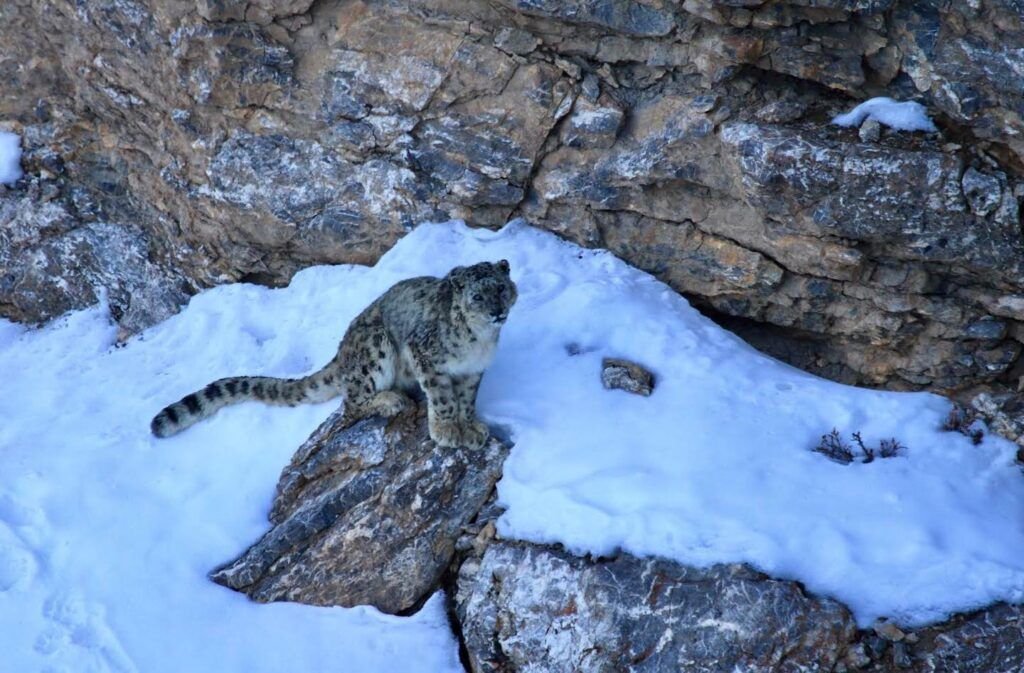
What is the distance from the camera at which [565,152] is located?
38.9ft

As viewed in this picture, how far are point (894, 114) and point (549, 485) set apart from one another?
4.95 metres

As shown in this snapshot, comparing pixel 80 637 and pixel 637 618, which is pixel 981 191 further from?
pixel 80 637

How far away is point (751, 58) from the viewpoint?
1038 centimetres

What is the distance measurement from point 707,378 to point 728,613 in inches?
108

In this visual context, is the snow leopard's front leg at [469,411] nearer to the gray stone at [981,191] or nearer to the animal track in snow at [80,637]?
the animal track in snow at [80,637]

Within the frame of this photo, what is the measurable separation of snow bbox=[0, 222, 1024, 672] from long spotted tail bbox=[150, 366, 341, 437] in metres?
0.11

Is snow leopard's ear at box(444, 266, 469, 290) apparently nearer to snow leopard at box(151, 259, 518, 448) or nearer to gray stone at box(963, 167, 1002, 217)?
snow leopard at box(151, 259, 518, 448)

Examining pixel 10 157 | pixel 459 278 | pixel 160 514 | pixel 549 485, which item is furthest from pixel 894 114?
pixel 10 157

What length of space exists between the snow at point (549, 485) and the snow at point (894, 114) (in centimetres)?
259

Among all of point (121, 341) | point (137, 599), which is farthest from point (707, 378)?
point (121, 341)

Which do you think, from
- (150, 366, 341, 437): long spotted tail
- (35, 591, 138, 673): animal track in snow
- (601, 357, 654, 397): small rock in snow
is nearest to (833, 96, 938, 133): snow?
(601, 357, 654, 397): small rock in snow

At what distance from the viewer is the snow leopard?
9.38 metres

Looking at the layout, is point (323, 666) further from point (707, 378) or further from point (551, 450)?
point (707, 378)

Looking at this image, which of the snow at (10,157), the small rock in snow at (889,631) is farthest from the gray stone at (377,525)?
the snow at (10,157)
